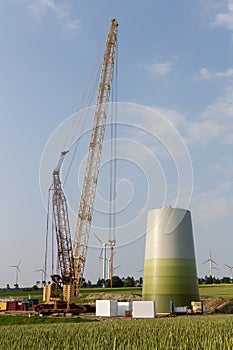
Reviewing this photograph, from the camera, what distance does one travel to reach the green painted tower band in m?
68.8

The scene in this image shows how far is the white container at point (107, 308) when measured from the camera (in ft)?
212

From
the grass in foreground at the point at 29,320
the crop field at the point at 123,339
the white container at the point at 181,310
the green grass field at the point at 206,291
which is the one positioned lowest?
the grass in foreground at the point at 29,320

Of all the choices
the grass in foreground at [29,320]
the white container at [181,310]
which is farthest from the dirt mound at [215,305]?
the grass in foreground at [29,320]

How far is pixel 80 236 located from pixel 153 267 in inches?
626

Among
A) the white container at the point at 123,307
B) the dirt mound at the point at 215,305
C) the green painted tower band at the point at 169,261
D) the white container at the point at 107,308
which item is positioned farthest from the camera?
the dirt mound at the point at 215,305

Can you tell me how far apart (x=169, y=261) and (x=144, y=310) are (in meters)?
10.1

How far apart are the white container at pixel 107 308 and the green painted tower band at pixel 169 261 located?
6908 millimetres

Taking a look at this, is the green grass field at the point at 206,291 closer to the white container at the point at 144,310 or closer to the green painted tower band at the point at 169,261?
the green painted tower band at the point at 169,261

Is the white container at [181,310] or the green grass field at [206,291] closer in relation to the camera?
the white container at [181,310]

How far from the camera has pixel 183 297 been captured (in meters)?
69.2

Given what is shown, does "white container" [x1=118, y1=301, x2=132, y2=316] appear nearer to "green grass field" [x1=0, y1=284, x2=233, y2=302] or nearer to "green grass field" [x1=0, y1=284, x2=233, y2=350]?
"green grass field" [x1=0, y1=284, x2=233, y2=302]

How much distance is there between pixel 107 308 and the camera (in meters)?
64.7

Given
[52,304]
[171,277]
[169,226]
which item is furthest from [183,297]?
[52,304]

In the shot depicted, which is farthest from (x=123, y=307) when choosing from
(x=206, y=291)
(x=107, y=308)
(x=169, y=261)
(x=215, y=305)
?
(x=206, y=291)
